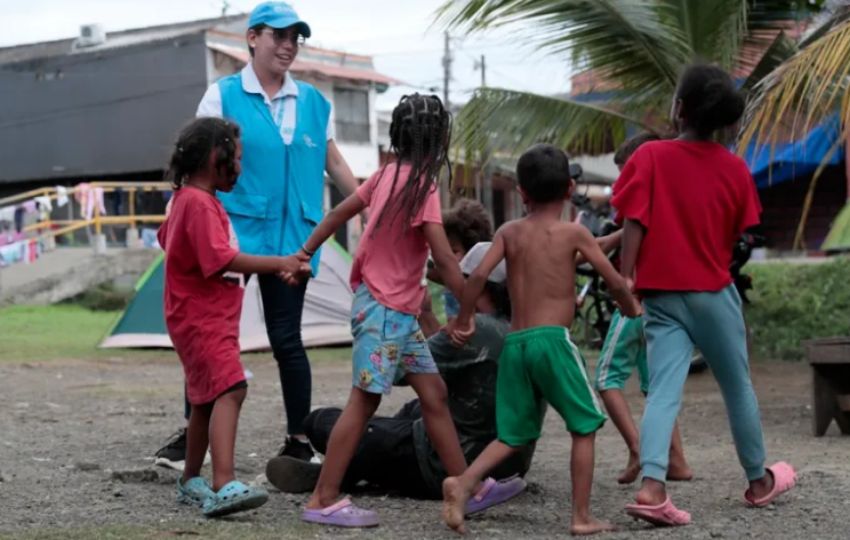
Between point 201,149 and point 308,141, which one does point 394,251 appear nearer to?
point 201,149

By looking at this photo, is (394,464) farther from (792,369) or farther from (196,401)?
(792,369)

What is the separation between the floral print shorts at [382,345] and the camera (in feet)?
15.4

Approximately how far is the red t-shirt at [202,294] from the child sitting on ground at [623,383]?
1.64m

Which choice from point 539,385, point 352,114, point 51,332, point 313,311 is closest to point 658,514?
point 539,385

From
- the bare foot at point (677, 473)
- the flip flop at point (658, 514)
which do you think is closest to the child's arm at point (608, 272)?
the flip flop at point (658, 514)

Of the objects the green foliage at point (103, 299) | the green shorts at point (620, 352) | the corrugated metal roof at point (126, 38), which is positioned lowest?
the green foliage at point (103, 299)

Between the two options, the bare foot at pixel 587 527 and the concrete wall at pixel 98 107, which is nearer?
the bare foot at pixel 587 527

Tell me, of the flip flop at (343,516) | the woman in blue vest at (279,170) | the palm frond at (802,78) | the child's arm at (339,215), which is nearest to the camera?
the flip flop at (343,516)

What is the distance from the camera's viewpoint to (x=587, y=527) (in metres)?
4.46

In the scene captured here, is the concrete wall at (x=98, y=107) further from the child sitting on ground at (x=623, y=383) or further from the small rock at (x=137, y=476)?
the child sitting on ground at (x=623, y=383)

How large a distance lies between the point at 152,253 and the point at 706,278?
23.3m

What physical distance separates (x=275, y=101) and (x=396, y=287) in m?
1.37

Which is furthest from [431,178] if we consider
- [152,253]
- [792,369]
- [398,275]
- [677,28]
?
[152,253]

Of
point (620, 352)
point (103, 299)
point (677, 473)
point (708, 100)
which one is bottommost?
point (103, 299)
